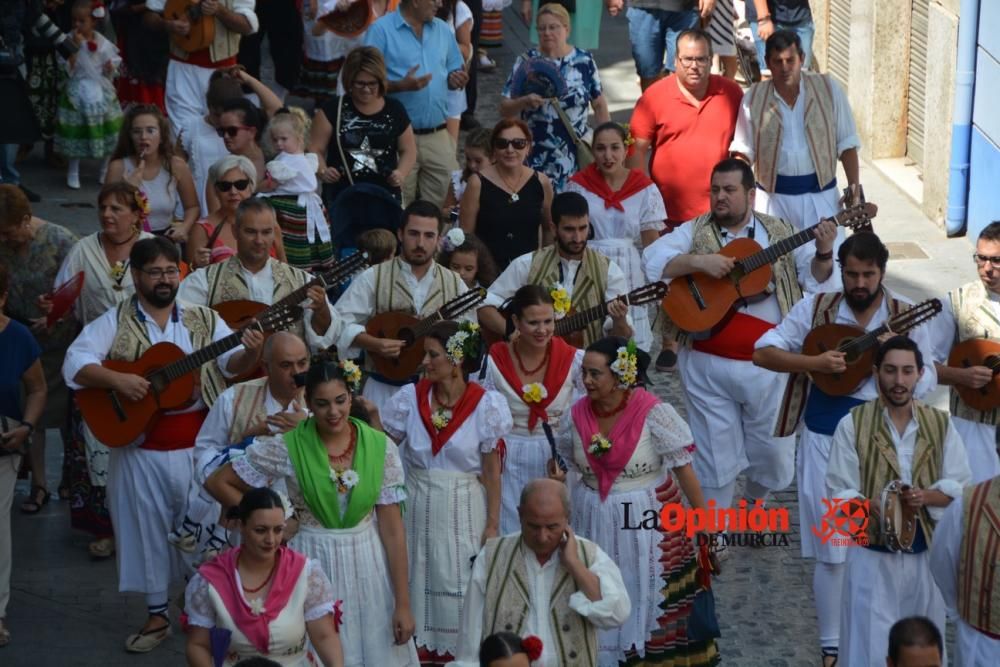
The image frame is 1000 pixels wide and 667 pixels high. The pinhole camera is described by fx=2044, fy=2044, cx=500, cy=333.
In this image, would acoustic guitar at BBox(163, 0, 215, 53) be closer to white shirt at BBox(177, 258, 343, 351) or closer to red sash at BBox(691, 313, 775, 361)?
white shirt at BBox(177, 258, 343, 351)

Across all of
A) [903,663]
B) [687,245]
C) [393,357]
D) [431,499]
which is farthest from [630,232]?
[903,663]

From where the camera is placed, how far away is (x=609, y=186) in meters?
11.9

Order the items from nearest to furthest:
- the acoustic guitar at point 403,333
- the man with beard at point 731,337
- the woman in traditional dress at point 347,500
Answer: the woman in traditional dress at point 347,500 < the acoustic guitar at point 403,333 < the man with beard at point 731,337

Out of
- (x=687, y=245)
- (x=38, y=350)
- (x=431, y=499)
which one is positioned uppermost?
(x=687, y=245)

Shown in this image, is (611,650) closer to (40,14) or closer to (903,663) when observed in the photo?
(903,663)

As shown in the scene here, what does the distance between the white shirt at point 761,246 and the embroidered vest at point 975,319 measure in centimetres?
96

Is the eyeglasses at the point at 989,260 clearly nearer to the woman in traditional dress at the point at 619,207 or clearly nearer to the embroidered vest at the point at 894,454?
the embroidered vest at the point at 894,454

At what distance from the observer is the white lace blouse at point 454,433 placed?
939cm

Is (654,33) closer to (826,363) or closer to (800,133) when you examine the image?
(800,133)

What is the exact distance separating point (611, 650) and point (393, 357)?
6.84ft

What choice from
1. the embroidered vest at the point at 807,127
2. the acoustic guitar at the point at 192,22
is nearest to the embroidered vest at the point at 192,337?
the embroidered vest at the point at 807,127

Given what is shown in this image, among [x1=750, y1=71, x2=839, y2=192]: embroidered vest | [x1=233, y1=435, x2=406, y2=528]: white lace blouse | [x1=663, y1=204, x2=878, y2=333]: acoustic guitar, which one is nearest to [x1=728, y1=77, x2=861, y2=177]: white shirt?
[x1=750, y1=71, x2=839, y2=192]: embroidered vest

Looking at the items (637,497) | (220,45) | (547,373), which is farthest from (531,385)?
(220,45)

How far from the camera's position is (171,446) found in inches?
390
